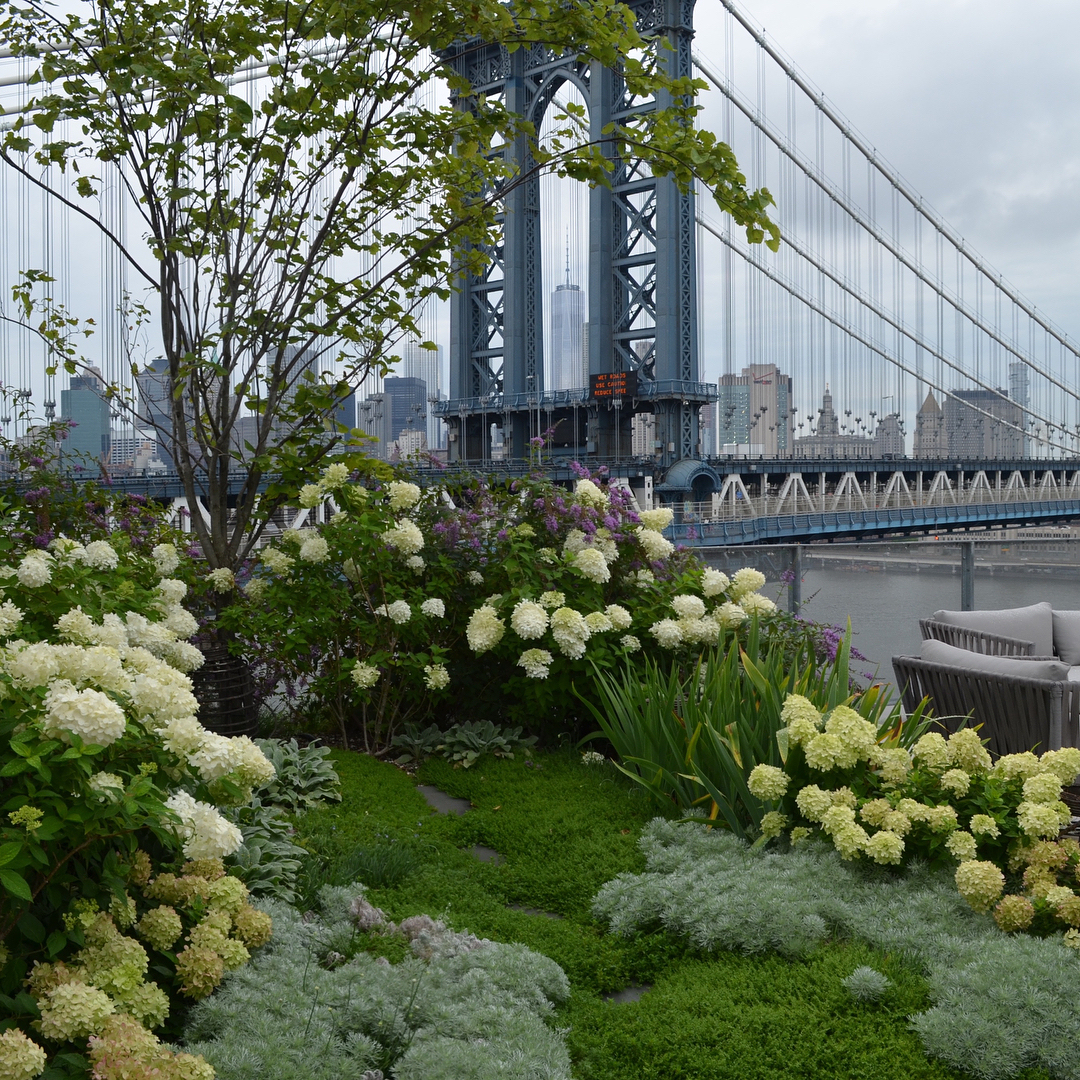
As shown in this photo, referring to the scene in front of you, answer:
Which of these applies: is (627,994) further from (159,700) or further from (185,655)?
(185,655)

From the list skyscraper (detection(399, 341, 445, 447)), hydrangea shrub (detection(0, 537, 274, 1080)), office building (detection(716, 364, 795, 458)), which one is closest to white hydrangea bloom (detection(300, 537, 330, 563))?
hydrangea shrub (detection(0, 537, 274, 1080))

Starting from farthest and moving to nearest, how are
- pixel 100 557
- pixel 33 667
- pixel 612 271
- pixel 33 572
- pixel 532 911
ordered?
1. pixel 612 271
2. pixel 100 557
3. pixel 532 911
4. pixel 33 572
5. pixel 33 667

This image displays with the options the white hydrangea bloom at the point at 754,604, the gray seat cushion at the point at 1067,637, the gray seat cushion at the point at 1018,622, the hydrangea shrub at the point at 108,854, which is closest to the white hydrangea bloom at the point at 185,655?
the hydrangea shrub at the point at 108,854

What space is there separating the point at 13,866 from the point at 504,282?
→ 36780 millimetres

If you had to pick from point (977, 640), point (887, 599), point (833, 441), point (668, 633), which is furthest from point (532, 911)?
point (833, 441)

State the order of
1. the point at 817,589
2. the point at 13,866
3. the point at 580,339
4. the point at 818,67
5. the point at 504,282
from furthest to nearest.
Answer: the point at 818,67 → the point at 580,339 → the point at 504,282 → the point at 817,589 → the point at 13,866

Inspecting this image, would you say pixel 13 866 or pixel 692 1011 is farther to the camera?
pixel 692 1011

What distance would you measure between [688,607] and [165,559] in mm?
2277

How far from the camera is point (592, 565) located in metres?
4.43

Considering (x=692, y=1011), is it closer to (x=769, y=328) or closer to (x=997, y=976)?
(x=997, y=976)

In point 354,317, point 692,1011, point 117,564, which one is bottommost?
point 692,1011

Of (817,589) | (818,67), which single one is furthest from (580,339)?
(817,589)

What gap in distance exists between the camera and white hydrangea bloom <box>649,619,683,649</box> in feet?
14.4

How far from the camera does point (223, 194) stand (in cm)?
458
